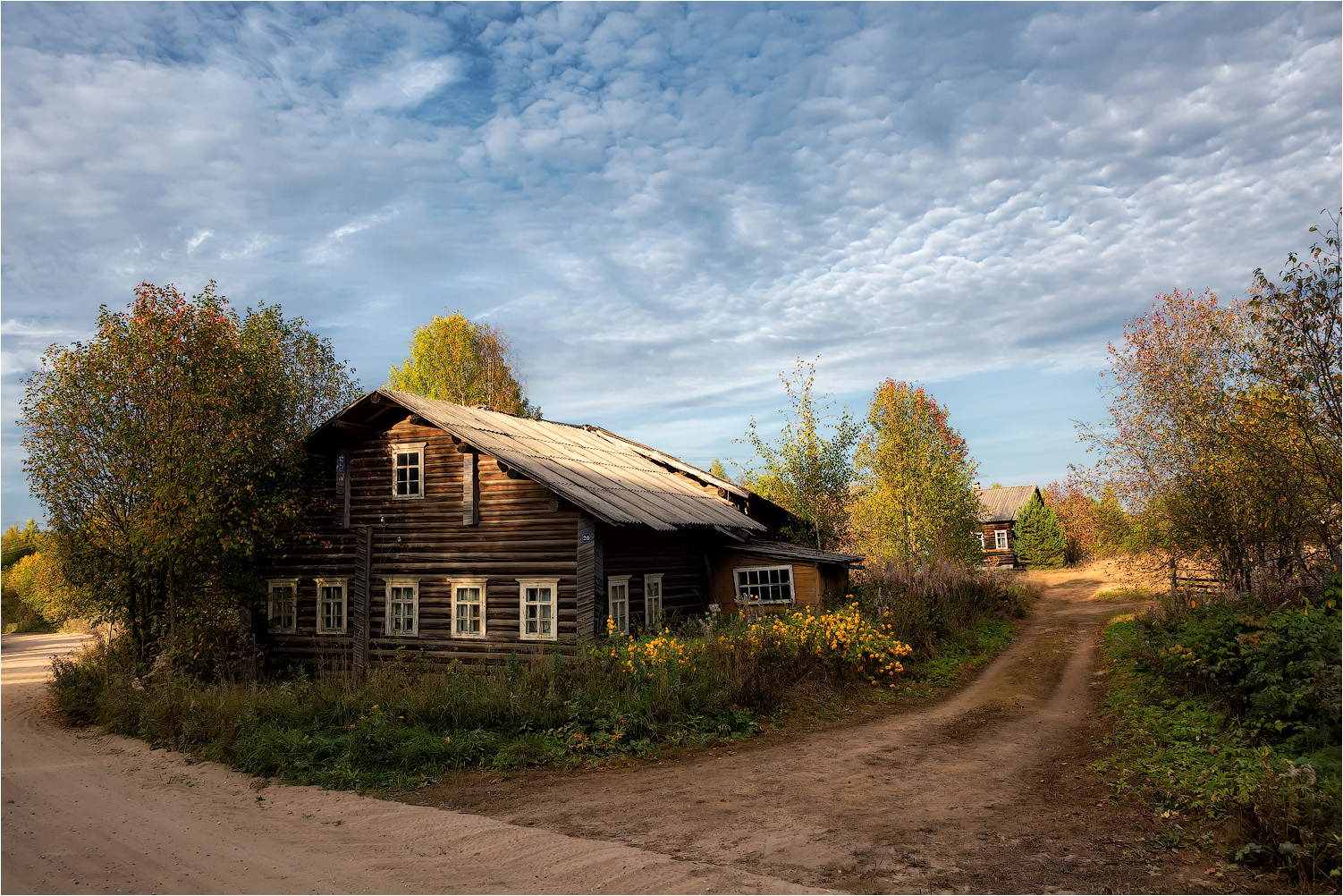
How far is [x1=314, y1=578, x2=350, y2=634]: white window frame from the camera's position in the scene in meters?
19.7

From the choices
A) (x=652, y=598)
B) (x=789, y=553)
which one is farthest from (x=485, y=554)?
(x=789, y=553)

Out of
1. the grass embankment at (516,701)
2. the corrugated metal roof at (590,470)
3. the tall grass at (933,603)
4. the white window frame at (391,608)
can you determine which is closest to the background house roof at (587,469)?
the corrugated metal roof at (590,470)

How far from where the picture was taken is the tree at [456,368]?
4341 centimetres

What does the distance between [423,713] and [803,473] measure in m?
19.8

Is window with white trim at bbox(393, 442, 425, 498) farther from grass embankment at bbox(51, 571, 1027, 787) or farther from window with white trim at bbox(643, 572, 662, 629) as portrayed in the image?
window with white trim at bbox(643, 572, 662, 629)

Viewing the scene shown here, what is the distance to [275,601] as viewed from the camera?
2081cm

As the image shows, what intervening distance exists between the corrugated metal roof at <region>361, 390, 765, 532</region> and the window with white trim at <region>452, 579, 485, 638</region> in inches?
131

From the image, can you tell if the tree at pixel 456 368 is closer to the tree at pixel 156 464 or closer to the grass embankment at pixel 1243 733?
the tree at pixel 156 464

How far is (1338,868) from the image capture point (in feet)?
20.4

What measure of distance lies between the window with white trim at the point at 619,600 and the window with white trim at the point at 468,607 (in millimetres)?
3122

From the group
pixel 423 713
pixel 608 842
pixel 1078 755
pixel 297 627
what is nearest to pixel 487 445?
pixel 423 713

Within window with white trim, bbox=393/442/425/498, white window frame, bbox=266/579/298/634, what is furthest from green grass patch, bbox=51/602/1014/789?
window with white trim, bbox=393/442/425/498

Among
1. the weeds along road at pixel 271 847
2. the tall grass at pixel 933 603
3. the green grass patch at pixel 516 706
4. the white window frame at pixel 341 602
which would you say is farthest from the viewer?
the white window frame at pixel 341 602

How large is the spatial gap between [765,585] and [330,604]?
39.3 feet
